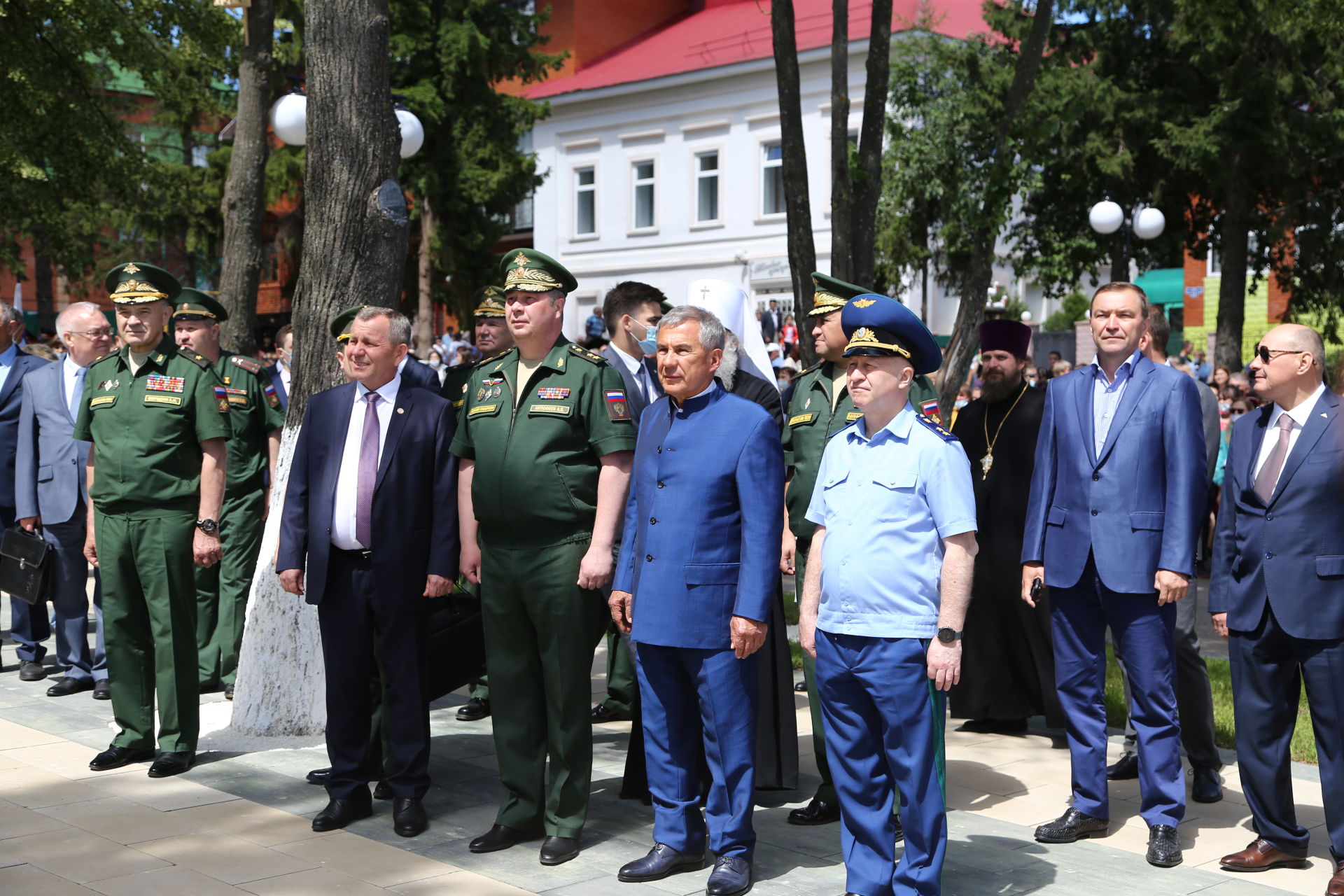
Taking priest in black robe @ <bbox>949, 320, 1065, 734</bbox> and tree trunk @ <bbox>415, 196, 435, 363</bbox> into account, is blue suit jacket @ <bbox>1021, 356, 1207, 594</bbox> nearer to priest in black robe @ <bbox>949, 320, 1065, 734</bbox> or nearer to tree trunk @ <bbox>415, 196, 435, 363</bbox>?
priest in black robe @ <bbox>949, 320, 1065, 734</bbox>

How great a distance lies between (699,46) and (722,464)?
1572 inches

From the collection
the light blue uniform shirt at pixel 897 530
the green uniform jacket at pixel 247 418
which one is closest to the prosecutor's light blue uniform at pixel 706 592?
the light blue uniform shirt at pixel 897 530

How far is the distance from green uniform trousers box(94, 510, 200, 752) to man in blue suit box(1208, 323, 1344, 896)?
14.8ft

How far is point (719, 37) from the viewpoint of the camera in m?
43.1

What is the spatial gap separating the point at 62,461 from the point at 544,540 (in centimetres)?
460

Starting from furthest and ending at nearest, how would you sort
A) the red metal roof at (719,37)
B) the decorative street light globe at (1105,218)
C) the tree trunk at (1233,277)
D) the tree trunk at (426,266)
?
the red metal roof at (719,37) → the tree trunk at (426,266) → the tree trunk at (1233,277) → the decorative street light globe at (1105,218)

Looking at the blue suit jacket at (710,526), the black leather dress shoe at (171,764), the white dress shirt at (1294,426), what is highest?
the white dress shirt at (1294,426)

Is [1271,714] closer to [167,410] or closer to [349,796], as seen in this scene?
[349,796]

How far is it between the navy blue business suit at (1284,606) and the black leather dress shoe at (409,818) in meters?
3.17

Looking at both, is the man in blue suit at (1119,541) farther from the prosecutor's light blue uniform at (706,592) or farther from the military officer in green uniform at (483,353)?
the military officer in green uniform at (483,353)

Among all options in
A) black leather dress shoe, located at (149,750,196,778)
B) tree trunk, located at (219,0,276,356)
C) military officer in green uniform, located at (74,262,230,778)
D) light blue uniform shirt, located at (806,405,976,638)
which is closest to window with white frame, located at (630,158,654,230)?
tree trunk, located at (219,0,276,356)

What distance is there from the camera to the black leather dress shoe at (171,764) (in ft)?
21.6

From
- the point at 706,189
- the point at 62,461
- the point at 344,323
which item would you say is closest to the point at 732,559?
the point at 344,323

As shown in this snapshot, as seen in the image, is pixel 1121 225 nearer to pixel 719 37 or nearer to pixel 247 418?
pixel 247 418
